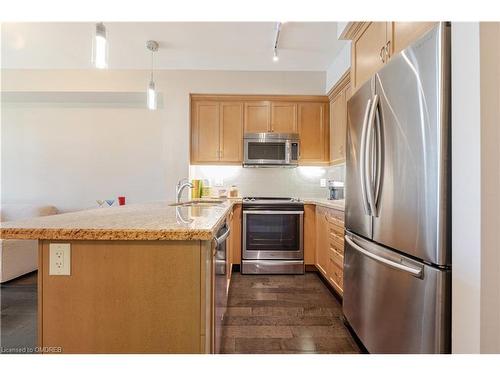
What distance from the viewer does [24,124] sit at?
3.82 meters

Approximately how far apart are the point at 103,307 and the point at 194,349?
38 centimetres

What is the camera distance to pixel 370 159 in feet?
4.73

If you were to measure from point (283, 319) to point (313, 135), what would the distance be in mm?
2479

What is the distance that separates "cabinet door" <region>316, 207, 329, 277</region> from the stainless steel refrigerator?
1.15 meters

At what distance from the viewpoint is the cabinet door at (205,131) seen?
3.56 meters

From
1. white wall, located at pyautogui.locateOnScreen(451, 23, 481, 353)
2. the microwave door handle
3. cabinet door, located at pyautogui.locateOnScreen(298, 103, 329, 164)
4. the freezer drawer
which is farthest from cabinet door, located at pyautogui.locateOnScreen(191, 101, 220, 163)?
white wall, located at pyautogui.locateOnScreen(451, 23, 481, 353)

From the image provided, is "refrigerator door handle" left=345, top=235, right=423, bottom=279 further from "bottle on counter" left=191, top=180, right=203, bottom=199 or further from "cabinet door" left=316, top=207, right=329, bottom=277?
"bottle on counter" left=191, top=180, right=203, bottom=199

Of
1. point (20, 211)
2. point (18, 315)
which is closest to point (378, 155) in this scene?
point (18, 315)

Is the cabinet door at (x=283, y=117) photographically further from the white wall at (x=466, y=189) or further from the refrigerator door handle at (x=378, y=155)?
the white wall at (x=466, y=189)

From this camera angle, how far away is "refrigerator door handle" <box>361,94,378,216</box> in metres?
1.40

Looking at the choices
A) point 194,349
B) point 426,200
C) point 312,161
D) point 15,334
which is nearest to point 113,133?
point 15,334

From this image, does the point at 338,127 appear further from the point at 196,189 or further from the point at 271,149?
the point at 196,189

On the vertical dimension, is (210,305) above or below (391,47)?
below

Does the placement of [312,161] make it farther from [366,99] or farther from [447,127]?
[447,127]
